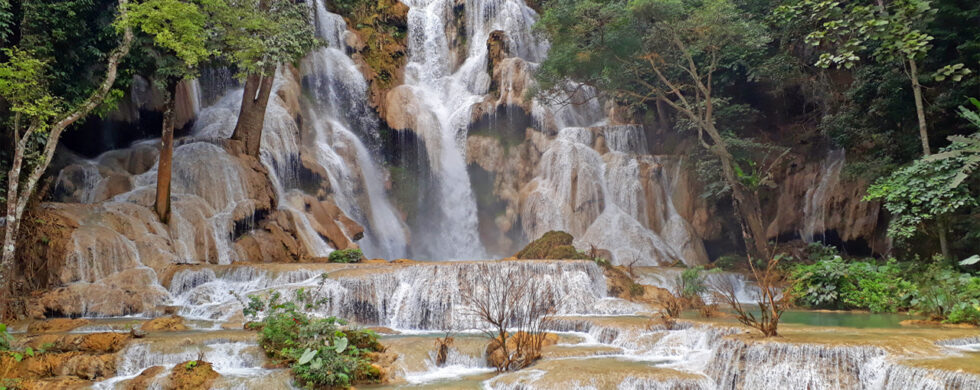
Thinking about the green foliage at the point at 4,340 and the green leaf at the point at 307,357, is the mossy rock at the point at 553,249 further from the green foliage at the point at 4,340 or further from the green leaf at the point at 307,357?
the green foliage at the point at 4,340

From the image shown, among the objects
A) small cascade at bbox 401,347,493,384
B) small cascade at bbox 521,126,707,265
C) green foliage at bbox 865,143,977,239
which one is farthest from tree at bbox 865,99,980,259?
small cascade at bbox 521,126,707,265

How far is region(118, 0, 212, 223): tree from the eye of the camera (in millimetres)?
13438

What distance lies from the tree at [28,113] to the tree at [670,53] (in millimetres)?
14449

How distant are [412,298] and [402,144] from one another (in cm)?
1378

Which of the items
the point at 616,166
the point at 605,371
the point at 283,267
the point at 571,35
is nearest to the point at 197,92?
the point at 283,267

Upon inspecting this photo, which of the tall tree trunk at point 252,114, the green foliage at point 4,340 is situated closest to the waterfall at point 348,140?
the tall tree trunk at point 252,114

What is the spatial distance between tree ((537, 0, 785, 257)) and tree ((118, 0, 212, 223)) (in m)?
12.3

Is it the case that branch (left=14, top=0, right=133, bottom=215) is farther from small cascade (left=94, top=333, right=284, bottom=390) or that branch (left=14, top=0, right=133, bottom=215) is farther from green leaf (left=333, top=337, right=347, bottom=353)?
green leaf (left=333, top=337, right=347, bottom=353)

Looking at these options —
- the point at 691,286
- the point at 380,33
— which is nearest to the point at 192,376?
the point at 691,286

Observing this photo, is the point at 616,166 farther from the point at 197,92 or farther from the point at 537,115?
the point at 197,92

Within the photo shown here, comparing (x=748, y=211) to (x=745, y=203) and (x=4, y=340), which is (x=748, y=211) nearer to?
(x=745, y=203)

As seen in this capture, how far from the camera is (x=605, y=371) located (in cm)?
786

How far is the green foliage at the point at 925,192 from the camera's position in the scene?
12430 millimetres

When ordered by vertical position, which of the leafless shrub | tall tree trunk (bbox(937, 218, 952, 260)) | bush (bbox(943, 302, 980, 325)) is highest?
tall tree trunk (bbox(937, 218, 952, 260))
